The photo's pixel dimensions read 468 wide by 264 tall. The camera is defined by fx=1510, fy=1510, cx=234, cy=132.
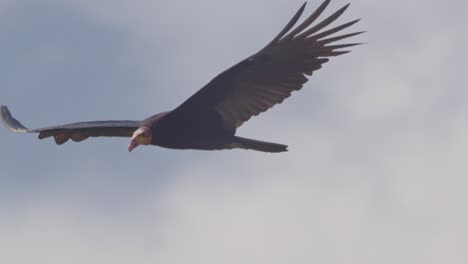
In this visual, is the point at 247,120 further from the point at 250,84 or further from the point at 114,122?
the point at 114,122

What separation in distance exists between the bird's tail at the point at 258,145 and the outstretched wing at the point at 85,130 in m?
1.46

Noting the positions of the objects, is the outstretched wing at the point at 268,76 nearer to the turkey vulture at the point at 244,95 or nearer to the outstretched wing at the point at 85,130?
the turkey vulture at the point at 244,95

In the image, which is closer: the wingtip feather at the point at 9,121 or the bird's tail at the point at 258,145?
the bird's tail at the point at 258,145

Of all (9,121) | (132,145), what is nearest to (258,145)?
(132,145)

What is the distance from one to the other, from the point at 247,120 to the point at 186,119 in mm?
826

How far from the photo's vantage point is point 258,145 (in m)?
19.7

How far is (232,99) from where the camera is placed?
64.1 feet

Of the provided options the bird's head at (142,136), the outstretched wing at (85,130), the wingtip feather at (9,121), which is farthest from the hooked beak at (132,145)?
the wingtip feather at (9,121)

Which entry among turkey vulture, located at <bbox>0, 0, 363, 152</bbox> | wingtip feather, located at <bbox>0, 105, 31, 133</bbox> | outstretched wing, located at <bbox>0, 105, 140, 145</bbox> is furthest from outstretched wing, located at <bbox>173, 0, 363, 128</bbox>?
wingtip feather, located at <bbox>0, 105, 31, 133</bbox>

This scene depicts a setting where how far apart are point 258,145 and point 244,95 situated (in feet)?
2.25

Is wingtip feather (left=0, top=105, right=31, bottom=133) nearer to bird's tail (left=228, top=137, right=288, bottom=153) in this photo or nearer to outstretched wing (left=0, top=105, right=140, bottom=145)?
outstretched wing (left=0, top=105, right=140, bottom=145)

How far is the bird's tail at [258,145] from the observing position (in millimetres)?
19594

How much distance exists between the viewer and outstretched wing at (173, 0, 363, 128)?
18891 millimetres

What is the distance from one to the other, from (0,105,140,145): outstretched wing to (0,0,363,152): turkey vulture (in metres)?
0.52
